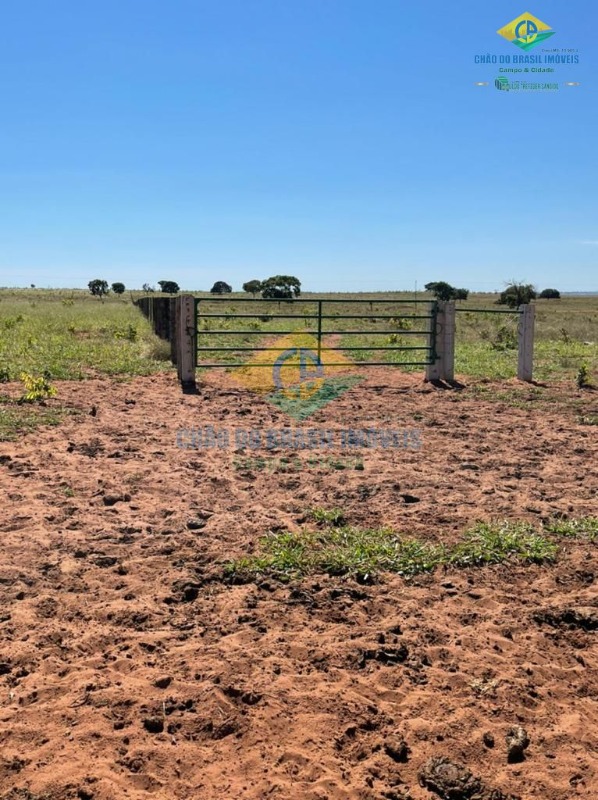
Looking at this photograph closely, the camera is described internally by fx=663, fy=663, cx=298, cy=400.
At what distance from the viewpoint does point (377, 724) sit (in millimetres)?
2523

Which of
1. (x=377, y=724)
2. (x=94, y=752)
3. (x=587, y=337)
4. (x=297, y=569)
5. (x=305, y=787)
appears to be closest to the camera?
(x=305, y=787)

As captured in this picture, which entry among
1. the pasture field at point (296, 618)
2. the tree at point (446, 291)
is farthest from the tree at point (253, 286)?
the pasture field at point (296, 618)

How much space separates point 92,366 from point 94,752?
10.2m

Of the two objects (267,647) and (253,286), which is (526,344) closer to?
(267,647)

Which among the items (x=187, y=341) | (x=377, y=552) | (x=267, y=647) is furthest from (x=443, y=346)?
(x=267, y=647)

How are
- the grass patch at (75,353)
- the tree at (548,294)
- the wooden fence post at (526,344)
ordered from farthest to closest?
1. the tree at (548,294)
2. the wooden fence post at (526,344)
3. the grass patch at (75,353)

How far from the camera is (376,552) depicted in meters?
4.01

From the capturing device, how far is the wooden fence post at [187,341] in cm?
1056

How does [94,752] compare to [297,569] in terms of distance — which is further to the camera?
[297,569]

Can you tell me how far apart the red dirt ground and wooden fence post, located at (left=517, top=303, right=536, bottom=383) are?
19.1 ft

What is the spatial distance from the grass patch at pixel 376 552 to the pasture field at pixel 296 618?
16mm

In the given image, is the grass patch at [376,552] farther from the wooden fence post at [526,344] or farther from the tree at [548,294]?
the tree at [548,294]

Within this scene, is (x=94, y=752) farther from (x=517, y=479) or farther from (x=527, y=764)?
(x=517, y=479)

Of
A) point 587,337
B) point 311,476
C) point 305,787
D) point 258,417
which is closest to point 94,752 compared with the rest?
point 305,787
